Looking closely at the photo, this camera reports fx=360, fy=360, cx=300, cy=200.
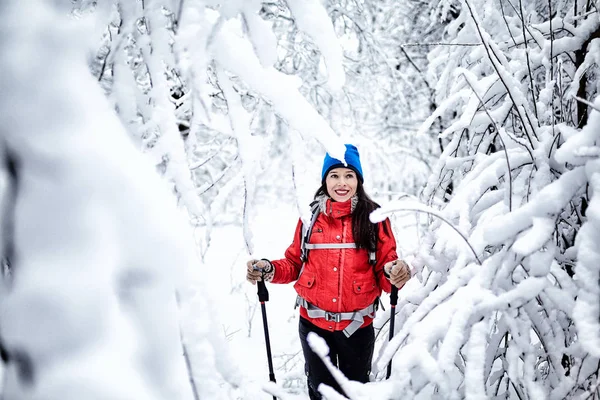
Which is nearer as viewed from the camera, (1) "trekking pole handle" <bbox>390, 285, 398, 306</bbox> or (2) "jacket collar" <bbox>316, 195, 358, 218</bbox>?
(1) "trekking pole handle" <bbox>390, 285, 398, 306</bbox>

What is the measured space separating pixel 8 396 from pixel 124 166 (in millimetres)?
469

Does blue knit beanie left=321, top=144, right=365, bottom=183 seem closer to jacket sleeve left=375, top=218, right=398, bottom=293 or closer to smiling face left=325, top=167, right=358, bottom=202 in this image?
smiling face left=325, top=167, right=358, bottom=202

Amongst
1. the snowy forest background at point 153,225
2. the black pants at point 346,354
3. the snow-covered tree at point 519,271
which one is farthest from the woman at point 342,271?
the snowy forest background at point 153,225

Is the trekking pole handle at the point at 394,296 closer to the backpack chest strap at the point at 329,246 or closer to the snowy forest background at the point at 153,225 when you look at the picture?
the backpack chest strap at the point at 329,246

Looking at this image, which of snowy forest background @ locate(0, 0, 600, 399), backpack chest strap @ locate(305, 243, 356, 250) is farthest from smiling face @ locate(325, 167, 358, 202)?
snowy forest background @ locate(0, 0, 600, 399)

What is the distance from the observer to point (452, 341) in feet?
2.93

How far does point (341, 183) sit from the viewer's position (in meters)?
2.01

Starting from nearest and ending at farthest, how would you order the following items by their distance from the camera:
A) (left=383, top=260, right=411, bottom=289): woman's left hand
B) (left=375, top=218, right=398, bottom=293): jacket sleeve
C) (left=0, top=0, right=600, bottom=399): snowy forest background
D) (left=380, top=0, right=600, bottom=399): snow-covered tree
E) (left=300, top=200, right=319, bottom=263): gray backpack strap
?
(left=0, top=0, right=600, bottom=399): snowy forest background → (left=380, top=0, right=600, bottom=399): snow-covered tree → (left=383, top=260, right=411, bottom=289): woman's left hand → (left=375, top=218, right=398, bottom=293): jacket sleeve → (left=300, top=200, right=319, bottom=263): gray backpack strap

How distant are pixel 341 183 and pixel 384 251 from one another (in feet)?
1.44

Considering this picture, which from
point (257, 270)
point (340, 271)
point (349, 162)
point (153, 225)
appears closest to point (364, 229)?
point (340, 271)

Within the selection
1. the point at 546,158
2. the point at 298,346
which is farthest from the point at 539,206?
the point at 298,346

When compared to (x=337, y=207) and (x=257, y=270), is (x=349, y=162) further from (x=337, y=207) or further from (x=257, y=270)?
A: (x=257, y=270)

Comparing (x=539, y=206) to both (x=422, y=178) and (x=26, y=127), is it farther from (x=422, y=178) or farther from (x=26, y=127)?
(x=422, y=178)

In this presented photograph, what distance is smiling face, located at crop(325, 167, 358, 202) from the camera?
202 centimetres
